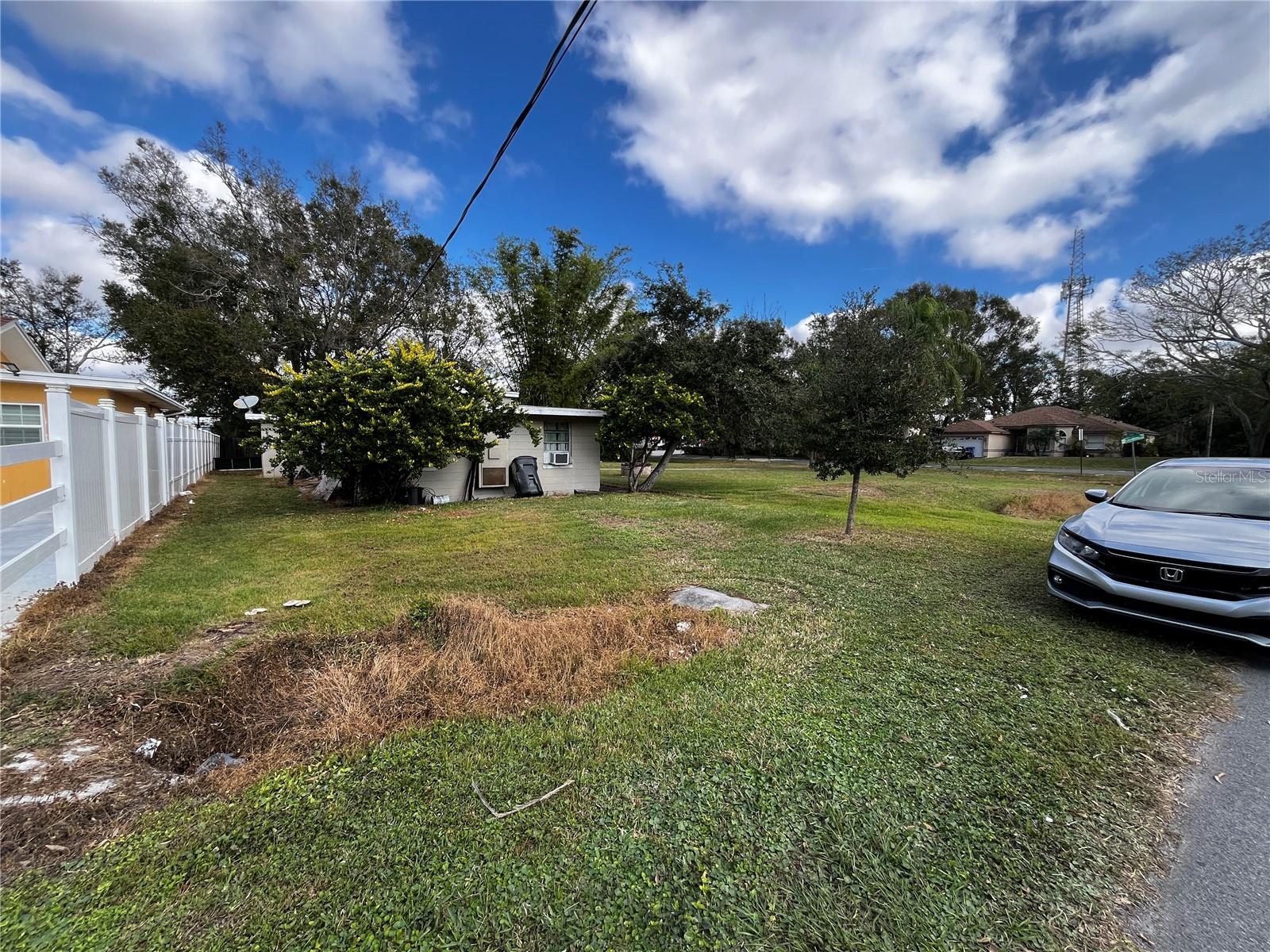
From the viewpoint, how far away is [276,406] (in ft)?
30.4

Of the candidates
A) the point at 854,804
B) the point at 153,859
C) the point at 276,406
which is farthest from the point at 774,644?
Result: the point at 276,406

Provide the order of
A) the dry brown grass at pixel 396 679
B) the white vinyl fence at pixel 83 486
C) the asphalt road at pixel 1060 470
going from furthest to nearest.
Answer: the asphalt road at pixel 1060 470 → the white vinyl fence at pixel 83 486 → the dry brown grass at pixel 396 679

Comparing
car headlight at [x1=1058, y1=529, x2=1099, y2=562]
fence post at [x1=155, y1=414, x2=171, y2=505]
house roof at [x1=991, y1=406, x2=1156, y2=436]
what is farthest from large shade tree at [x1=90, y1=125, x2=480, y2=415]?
house roof at [x1=991, y1=406, x2=1156, y2=436]

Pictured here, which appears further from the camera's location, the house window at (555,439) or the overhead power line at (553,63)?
the house window at (555,439)

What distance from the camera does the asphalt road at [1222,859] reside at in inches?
60.9

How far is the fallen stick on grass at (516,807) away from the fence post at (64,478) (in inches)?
179

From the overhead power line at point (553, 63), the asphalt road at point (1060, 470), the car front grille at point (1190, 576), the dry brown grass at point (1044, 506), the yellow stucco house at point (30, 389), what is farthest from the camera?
the asphalt road at point (1060, 470)

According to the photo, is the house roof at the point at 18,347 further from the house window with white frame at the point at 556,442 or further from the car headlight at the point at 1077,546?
the car headlight at the point at 1077,546

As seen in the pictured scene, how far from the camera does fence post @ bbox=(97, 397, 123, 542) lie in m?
5.30

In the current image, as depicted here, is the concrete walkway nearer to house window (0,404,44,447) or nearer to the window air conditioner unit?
→ the window air conditioner unit

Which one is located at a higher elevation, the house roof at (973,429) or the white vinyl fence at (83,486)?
the house roof at (973,429)

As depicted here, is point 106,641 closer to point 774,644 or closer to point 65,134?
point 774,644

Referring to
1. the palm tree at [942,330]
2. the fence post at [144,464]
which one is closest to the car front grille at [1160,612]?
the fence post at [144,464]

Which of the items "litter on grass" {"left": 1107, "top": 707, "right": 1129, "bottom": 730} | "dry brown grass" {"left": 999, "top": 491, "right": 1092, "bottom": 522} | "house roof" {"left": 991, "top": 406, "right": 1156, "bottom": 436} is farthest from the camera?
"house roof" {"left": 991, "top": 406, "right": 1156, "bottom": 436}
